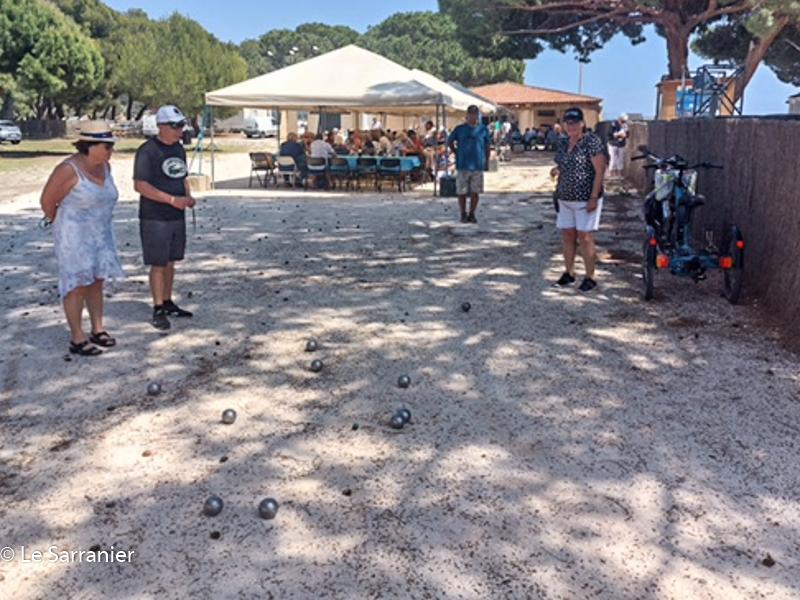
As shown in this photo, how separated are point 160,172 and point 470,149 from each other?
618 centimetres

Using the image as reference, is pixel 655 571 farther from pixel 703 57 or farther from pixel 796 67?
pixel 796 67

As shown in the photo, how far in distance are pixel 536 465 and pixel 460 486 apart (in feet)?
1.42

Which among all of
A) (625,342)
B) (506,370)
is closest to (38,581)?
(506,370)

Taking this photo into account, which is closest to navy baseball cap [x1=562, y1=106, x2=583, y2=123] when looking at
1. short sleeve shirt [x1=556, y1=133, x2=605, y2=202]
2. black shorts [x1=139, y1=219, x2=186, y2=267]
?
short sleeve shirt [x1=556, y1=133, x2=605, y2=202]

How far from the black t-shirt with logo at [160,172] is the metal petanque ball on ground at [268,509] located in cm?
306

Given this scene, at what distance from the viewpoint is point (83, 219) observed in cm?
488

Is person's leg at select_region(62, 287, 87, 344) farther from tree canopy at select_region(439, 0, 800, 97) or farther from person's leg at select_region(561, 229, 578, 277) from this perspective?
tree canopy at select_region(439, 0, 800, 97)

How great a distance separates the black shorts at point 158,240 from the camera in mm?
5512

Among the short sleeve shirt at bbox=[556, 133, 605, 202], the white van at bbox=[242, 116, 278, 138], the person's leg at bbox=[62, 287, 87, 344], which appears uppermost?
the white van at bbox=[242, 116, 278, 138]

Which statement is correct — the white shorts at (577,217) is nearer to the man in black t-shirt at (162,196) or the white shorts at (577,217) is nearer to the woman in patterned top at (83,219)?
the man in black t-shirt at (162,196)

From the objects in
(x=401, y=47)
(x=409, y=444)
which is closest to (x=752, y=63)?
(x=409, y=444)

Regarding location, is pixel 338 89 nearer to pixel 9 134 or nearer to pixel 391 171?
pixel 391 171

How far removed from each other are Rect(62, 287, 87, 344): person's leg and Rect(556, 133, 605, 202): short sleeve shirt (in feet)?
13.4

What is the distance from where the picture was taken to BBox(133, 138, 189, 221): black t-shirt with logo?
536 cm
